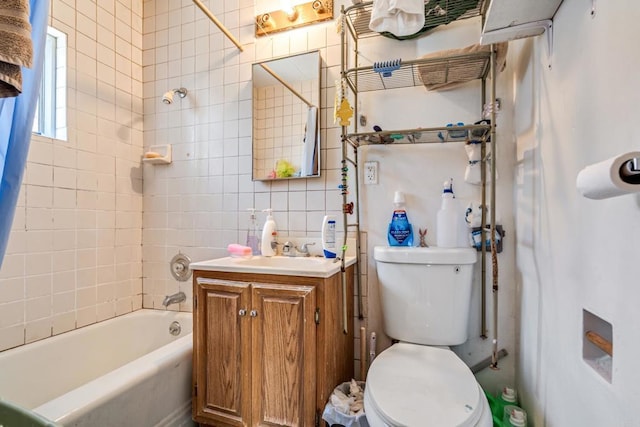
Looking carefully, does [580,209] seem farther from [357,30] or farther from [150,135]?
[150,135]

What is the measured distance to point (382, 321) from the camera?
1.52m

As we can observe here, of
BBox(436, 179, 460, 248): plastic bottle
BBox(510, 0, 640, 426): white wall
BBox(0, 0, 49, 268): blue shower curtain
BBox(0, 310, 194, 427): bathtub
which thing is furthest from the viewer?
BBox(436, 179, 460, 248): plastic bottle

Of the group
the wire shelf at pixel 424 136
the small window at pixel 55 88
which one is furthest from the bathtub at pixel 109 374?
the wire shelf at pixel 424 136

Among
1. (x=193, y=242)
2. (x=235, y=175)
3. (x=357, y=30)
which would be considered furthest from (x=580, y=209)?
(x=193, y=242)

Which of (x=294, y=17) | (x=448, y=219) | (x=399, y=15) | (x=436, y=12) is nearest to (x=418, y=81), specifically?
(x=436, y=12)

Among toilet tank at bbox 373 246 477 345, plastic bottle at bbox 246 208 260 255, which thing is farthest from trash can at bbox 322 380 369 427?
plastic bottle at bbox 246 208 260 255

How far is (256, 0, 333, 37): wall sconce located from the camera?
1614 mm

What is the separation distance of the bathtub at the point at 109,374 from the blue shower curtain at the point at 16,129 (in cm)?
60

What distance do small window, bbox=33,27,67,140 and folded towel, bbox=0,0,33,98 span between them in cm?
124

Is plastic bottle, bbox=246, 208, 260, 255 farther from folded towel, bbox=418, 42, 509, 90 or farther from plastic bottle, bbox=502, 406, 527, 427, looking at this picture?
plastic bottle, bbox=502, 406, 527, 427

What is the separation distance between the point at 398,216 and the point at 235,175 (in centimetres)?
100

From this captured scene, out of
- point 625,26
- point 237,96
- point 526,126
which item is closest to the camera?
Result: point 625,26

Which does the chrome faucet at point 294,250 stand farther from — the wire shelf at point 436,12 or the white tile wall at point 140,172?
the wire shelf at point 436,12

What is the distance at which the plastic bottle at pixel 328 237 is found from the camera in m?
1.49
